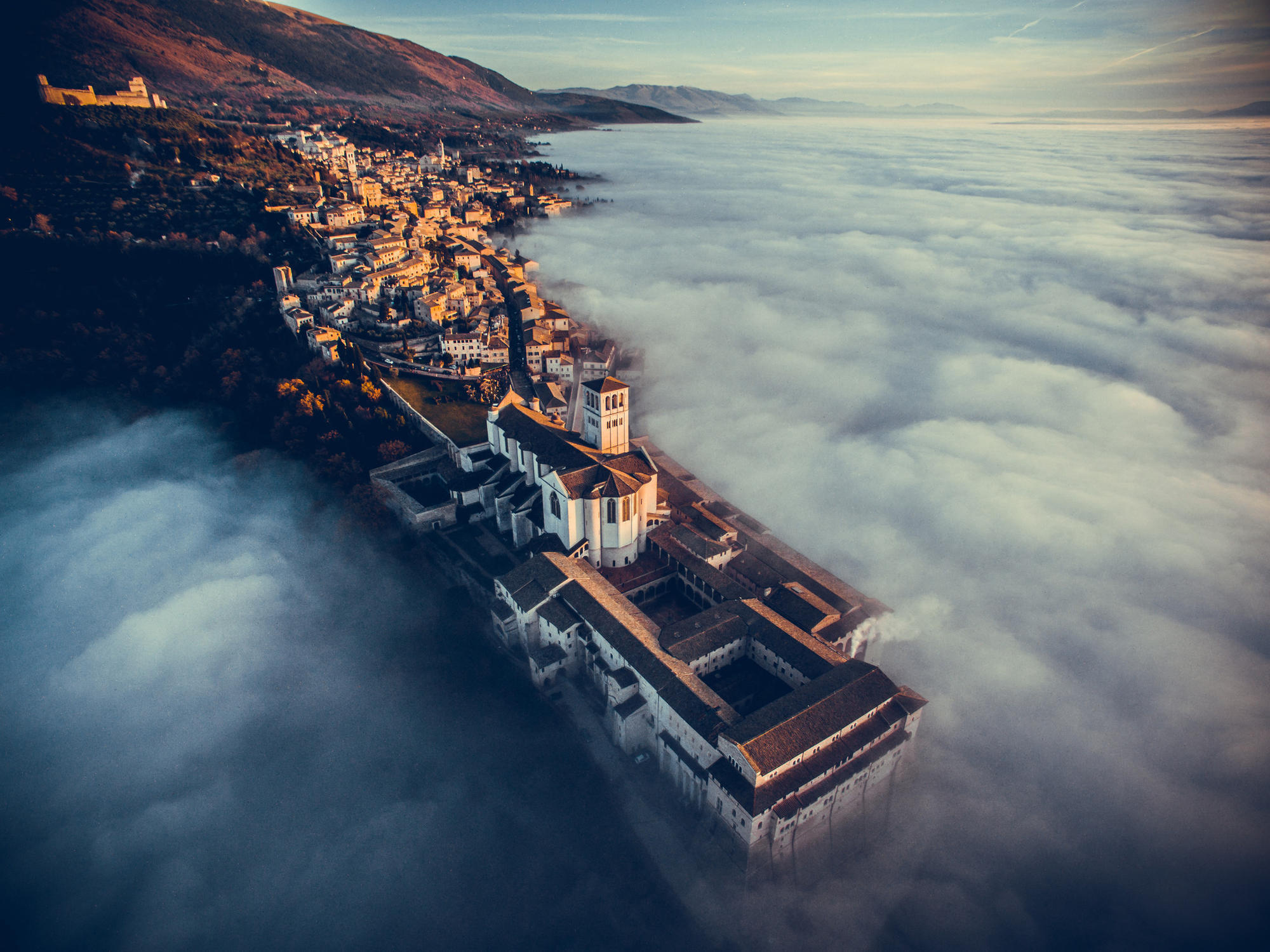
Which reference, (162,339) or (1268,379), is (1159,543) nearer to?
(1268,379)

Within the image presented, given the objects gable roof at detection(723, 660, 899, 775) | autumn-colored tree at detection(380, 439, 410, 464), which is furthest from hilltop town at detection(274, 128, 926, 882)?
autumn-colored tree at detection(380, 439, 410, 464)

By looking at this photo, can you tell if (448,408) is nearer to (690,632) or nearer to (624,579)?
(624,579)

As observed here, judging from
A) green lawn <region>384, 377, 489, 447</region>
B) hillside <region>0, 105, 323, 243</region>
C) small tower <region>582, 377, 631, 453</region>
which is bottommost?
green lawn <region>384, 377, 489, 447</region>

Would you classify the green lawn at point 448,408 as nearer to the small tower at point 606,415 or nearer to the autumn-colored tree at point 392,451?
the autumn-colored tree at point 392,451

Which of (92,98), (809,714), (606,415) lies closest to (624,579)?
(606,415)

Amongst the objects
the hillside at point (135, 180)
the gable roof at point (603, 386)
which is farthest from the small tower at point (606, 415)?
the hillside at point (135, 180)

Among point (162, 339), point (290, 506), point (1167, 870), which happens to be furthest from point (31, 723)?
point (1167, 870)

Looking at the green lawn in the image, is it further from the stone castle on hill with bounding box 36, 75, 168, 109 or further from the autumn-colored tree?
the stone castle on hill with bounding box 36, 75, 168, 109
